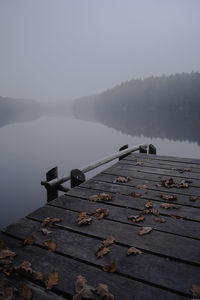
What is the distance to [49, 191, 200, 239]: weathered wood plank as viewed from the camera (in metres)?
3.38

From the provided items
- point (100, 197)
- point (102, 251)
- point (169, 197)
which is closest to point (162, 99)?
point (169, 197)

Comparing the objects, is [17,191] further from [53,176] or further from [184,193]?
[184,193]

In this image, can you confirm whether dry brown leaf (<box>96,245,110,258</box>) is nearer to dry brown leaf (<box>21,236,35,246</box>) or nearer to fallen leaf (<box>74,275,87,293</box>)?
fallen leaf (<box>74,275,87,293</box>)

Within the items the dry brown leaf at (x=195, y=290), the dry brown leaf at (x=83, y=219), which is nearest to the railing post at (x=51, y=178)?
the dry brown leaf at (x=83, y=219)

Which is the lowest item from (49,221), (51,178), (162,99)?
(49,221)

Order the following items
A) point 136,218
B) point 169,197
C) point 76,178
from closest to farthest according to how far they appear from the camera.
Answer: point 136,218 < point 169,197 < point 76,178

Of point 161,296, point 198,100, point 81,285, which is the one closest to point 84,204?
point 81,285

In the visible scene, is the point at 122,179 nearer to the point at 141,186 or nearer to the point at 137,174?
the point at 141,186

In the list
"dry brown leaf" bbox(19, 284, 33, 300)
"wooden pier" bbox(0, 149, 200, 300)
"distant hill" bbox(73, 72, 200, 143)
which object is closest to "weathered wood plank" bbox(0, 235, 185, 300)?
"wooden pier" bbox(0, 149, 200, 300)

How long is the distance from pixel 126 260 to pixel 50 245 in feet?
3.18

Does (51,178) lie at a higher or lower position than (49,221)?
higher

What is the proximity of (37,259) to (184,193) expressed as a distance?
3290mm

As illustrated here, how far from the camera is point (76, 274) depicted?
2.46 metres

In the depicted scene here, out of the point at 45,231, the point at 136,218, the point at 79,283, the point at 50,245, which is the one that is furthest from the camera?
the point at 136,218
